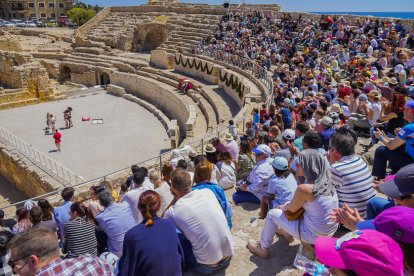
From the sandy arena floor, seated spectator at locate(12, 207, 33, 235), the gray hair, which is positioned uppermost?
the gray hair

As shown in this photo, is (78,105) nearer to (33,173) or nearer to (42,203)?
(33,173)

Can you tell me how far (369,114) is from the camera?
870 cm

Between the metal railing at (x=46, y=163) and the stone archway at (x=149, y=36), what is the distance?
23.1 meters

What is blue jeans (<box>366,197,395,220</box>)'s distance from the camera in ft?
13.8

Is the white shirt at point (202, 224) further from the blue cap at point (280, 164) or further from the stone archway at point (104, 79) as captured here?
the stone archway at point (104, 79)

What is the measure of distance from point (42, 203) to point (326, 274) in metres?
4.96

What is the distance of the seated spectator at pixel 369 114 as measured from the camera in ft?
28.3

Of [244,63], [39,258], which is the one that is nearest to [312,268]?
[39,258]

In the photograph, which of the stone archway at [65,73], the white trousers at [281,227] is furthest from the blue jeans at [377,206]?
the stone archway at [65,73]

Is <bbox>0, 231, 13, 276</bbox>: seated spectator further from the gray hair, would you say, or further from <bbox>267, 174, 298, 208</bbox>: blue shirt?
<bbox>267, 174, 298, 208</bbox>: blue shirt

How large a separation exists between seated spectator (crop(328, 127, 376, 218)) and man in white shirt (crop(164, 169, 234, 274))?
1.58m

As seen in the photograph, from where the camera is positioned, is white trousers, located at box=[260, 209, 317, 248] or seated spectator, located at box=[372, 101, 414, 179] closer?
white trousers, located at box=[260, 209, 317, 248]

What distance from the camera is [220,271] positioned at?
15.0 ft

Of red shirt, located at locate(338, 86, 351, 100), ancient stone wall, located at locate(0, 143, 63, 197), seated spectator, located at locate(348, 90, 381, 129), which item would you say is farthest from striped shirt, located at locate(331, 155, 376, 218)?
ancient stone wall, located at locate(0, 143, 63, 197)
